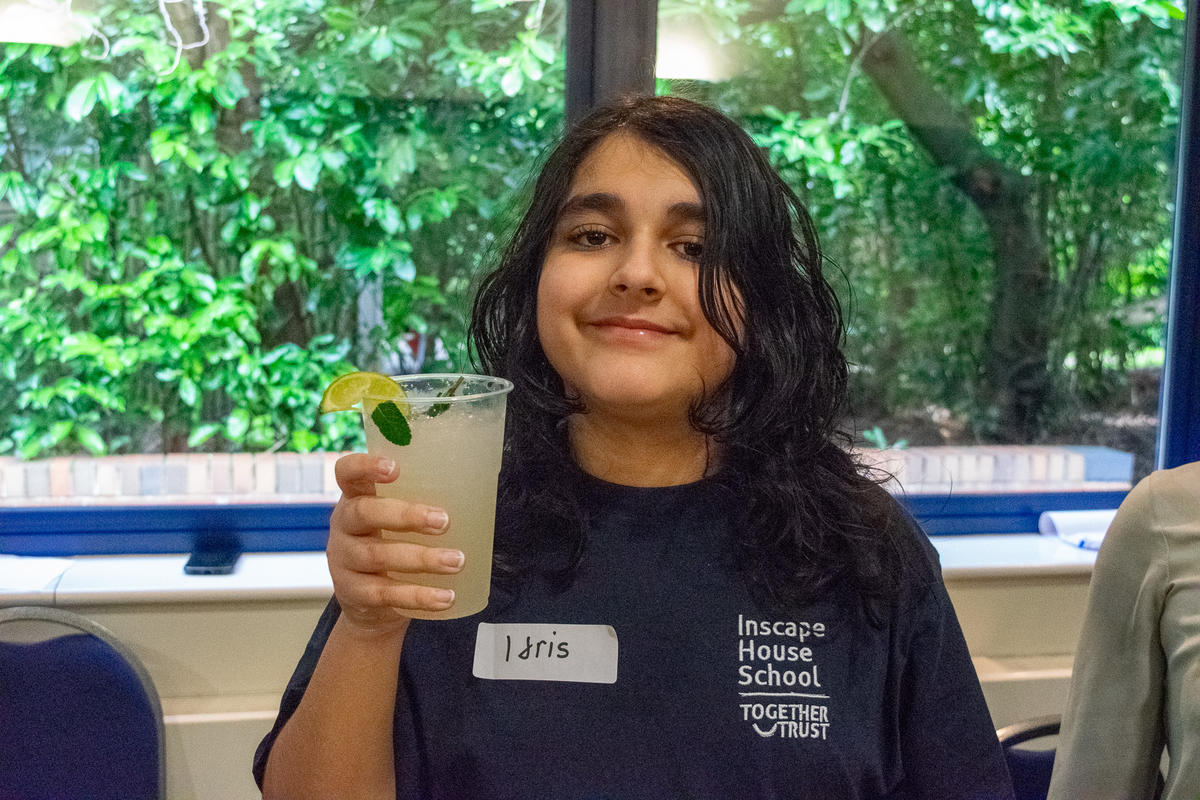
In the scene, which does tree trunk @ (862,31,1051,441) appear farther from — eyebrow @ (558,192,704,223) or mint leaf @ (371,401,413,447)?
mint leaf @ (371,401,413,447)

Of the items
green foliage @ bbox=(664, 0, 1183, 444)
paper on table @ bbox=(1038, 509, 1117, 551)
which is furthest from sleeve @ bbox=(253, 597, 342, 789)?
paper on table @ bbox=(1038, 509, 1117, 551)

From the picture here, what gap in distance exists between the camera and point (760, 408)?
3.59ft

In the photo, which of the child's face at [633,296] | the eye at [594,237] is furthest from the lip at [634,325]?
the eye at [594,237]

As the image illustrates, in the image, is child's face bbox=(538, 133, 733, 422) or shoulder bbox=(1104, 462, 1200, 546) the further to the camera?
shoulder bbox=(1104, 462, 1200, 546)

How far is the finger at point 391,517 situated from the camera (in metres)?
0.75

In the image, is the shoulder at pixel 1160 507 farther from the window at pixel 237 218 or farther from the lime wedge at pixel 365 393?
the window at pixel 237 218

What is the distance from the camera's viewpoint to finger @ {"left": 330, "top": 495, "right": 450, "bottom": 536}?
0.75 m

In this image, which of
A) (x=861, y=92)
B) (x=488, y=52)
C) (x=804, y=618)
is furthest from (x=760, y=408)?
(x=861, y=92)

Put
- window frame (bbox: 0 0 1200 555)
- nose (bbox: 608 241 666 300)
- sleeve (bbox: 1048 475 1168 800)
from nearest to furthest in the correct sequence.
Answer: nose (bbox: 608 241 666 300) → sleeve (bbox: 1048 475 1168 800) → window frame (bbox: 0 0 1200 555)

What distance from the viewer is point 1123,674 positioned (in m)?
1.25

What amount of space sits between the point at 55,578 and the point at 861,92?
2.27 meters

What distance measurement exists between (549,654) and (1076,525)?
2140 mm

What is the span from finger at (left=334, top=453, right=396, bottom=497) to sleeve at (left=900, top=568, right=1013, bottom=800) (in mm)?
591

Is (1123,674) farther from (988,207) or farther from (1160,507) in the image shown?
(988,207)
